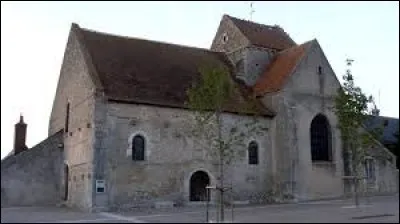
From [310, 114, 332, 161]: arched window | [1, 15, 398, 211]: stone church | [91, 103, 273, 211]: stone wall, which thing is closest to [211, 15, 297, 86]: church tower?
[1, 15, 398, 211]: stone church

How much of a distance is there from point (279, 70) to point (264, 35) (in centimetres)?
547

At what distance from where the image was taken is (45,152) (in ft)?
91.0

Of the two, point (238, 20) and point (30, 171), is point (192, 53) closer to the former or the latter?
point (238, 20)

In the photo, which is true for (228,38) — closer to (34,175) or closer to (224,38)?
(224,38)

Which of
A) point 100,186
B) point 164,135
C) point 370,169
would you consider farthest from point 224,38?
point 100,186

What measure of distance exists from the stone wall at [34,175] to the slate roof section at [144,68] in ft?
19.2

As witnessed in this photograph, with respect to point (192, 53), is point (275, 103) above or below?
below

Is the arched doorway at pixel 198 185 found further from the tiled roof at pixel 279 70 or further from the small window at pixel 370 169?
the small window at pixel 370 169

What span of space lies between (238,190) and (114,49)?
11403mm

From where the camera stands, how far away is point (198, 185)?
89.1ft

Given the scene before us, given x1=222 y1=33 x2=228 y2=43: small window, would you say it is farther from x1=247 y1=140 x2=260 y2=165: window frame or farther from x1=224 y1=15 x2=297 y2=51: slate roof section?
x1=247 y1=140 x2=260 y2=165: window frame

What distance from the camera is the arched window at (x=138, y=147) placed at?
82.8ft

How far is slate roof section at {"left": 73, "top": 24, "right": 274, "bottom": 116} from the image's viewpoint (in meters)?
25.9

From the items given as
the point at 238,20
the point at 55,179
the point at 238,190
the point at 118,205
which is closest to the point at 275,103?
the point at 238,190
